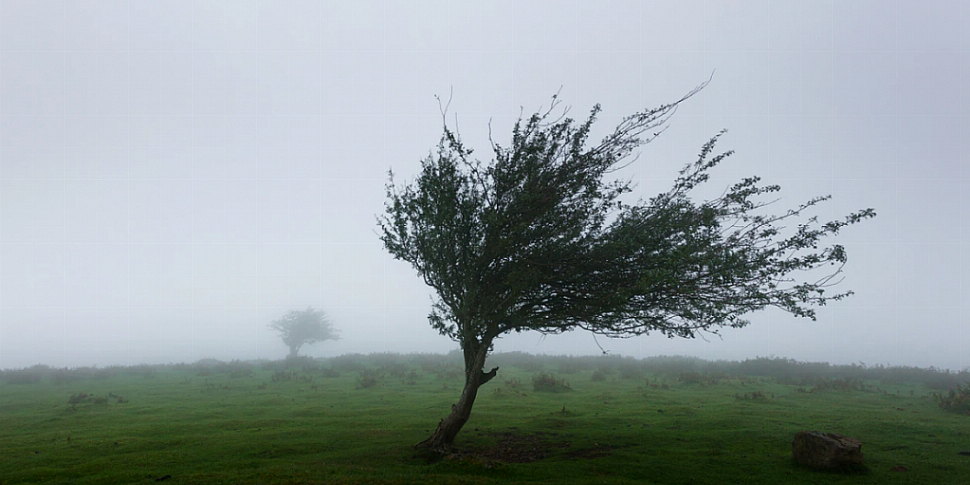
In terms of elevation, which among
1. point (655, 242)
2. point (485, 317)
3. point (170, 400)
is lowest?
point (170, 400)

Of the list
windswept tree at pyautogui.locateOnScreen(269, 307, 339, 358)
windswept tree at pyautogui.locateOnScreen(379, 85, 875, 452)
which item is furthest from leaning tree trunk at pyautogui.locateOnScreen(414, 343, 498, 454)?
windswept tree at pyautogui.locateOnScreen(269, 307, 339, 358)

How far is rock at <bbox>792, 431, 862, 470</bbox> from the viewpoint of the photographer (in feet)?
47.9

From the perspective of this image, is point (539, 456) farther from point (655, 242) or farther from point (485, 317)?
point (655, 242)

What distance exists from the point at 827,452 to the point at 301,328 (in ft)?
348

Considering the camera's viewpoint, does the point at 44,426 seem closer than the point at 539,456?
No

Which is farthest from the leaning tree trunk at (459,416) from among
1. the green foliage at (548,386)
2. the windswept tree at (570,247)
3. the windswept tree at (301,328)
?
the windswept tree at (301,328)

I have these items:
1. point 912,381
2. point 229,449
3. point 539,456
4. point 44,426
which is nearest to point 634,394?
point 539,456

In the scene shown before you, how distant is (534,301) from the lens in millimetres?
17453

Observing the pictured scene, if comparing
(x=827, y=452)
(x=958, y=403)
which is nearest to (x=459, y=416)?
(x=827, y=452)

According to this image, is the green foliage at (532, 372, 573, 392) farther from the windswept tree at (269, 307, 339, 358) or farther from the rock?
the windswept tree at (269, 307, 339, 358)

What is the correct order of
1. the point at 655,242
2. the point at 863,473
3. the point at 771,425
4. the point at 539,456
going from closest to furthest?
the point at 863,473
the point at 655,242
the point at 539,456
the point at 771,425

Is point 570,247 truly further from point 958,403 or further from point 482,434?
point 958,403

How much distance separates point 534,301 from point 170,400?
33589mm

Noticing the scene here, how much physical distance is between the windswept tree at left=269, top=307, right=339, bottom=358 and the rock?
104861 mm
